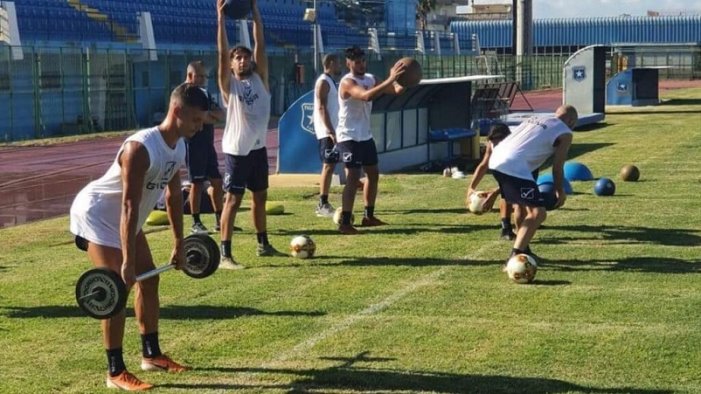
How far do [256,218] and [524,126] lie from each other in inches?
102

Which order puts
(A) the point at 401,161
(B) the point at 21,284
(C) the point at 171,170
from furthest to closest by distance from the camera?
(A) the point at 401,161 → (B) the point at 21,284 → (C) the point at 171,170

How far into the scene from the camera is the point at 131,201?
5836 millimetres

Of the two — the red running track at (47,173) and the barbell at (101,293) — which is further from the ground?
the barbell at (101,293)

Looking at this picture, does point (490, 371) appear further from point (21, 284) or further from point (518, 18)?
point (518, 18)

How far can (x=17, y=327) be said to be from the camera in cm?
788

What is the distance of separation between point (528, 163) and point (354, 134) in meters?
3.02

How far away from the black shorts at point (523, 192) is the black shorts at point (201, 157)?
11.7ft

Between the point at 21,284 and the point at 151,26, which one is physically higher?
the point at 151,26

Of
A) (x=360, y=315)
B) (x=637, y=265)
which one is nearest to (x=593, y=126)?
(x=637, y=265)

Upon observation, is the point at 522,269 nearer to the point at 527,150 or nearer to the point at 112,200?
the point at 527,150

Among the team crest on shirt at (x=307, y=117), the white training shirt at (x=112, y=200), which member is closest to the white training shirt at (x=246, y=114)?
the white training shirt at (x=112, y=200)

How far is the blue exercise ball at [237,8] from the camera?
379 inches

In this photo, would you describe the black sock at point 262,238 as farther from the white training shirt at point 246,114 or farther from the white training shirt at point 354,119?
the white training shirt at point 354,119

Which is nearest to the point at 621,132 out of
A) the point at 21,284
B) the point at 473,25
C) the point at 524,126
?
the point at 524,126
